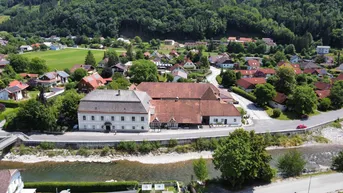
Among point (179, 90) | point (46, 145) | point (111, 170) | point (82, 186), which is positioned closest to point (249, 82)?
point (179, 90)

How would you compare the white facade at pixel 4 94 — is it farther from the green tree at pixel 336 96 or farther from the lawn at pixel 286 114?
the green tree at pixel 336 96

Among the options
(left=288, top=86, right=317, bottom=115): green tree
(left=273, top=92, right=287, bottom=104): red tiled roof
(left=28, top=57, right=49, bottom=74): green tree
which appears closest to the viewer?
(left=288, top=86, right=317, bottom=115): green tree

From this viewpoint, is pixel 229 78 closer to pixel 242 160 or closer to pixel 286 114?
pixel 286 114

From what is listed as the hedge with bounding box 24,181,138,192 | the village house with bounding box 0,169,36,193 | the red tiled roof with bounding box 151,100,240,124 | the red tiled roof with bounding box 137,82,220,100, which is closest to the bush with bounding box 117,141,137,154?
the red tiled roof with bounding box 151,100,240,124

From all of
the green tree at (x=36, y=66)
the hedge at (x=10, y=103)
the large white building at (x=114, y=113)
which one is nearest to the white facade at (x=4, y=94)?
the hedge at (x=10, y=103)

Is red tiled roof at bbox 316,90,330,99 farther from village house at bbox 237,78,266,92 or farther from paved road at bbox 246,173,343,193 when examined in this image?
paved road at bbox 246,173,343,193
